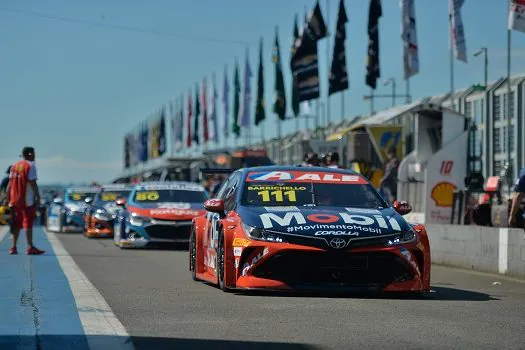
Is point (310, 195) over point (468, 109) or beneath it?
beneath

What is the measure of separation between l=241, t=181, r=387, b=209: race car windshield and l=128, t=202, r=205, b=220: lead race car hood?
9.80 metres

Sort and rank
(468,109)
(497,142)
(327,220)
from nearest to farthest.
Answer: (327,220)
(497,142)
(468,109)

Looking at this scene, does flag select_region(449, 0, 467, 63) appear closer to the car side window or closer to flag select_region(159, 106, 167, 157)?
the car side window

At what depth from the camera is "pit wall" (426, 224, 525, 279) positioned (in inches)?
634

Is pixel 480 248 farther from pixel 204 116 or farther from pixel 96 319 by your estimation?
pixel 204 116

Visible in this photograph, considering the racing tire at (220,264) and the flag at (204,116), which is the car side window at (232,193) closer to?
the racing tire at (220,264)

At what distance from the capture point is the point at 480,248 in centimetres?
1750

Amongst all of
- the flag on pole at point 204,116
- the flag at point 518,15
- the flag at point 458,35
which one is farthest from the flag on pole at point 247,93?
the flag at point 518,15

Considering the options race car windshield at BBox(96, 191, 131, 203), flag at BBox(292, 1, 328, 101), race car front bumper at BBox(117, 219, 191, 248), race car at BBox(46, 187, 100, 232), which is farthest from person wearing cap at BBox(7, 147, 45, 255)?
flag at BBox(292, 1, 328, 101)

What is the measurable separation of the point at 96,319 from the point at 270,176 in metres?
4.36

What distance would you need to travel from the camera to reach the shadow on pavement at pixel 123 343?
25.3ft

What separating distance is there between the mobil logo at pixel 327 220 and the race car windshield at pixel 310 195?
2.44ft

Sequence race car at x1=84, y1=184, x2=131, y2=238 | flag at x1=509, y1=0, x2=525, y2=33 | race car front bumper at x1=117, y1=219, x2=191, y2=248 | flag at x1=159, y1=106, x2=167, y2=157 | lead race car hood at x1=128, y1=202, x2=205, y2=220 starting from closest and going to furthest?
flag at x1=509, y1=0, x2=525, y2=33, race car front bumper at x1=117, y1=219, x2=191, y2=248, lead race car hood at x1=128, y1=202, x2=205, y2=220, race car at x1=84, y1=184, x2=131, y2=238, flag at x1=159, y1=106, x2=167, y2=157

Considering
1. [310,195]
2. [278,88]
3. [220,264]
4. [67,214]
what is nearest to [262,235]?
[220,264]
